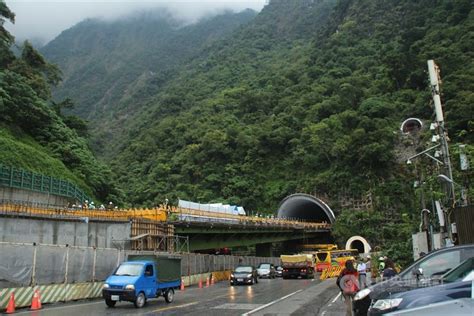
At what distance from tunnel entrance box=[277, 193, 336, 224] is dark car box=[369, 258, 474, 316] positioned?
61.6 metres

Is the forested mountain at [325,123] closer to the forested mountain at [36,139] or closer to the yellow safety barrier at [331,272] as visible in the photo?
the yellow safety barrier at [331,272]

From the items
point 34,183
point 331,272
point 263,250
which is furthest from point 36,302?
point 263,250

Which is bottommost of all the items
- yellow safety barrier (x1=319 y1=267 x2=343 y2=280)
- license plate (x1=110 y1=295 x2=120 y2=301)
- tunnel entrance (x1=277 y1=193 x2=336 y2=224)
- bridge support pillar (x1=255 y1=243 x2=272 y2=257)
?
yellow safety barrier (x1=319 y1=267 x2=343 y2=280)

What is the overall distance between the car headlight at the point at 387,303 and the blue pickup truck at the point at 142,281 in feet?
37.4


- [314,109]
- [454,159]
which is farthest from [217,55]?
[454,159]

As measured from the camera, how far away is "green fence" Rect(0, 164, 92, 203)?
3148 centimetres

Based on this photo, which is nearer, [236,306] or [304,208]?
[236,306]

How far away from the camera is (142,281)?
17.1 m

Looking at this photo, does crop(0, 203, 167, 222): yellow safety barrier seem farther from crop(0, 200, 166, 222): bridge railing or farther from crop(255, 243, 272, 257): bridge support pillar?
crop(255, 243, 272, 257): bridge support pillar

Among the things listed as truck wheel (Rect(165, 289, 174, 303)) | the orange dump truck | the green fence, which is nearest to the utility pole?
truck wheel (Rect(165, 289, 174, 303))

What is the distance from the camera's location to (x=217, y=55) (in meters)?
150

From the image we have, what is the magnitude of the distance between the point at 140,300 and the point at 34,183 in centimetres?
2105

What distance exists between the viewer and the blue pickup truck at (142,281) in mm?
16375

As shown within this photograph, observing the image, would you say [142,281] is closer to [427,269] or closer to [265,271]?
[427,269]
